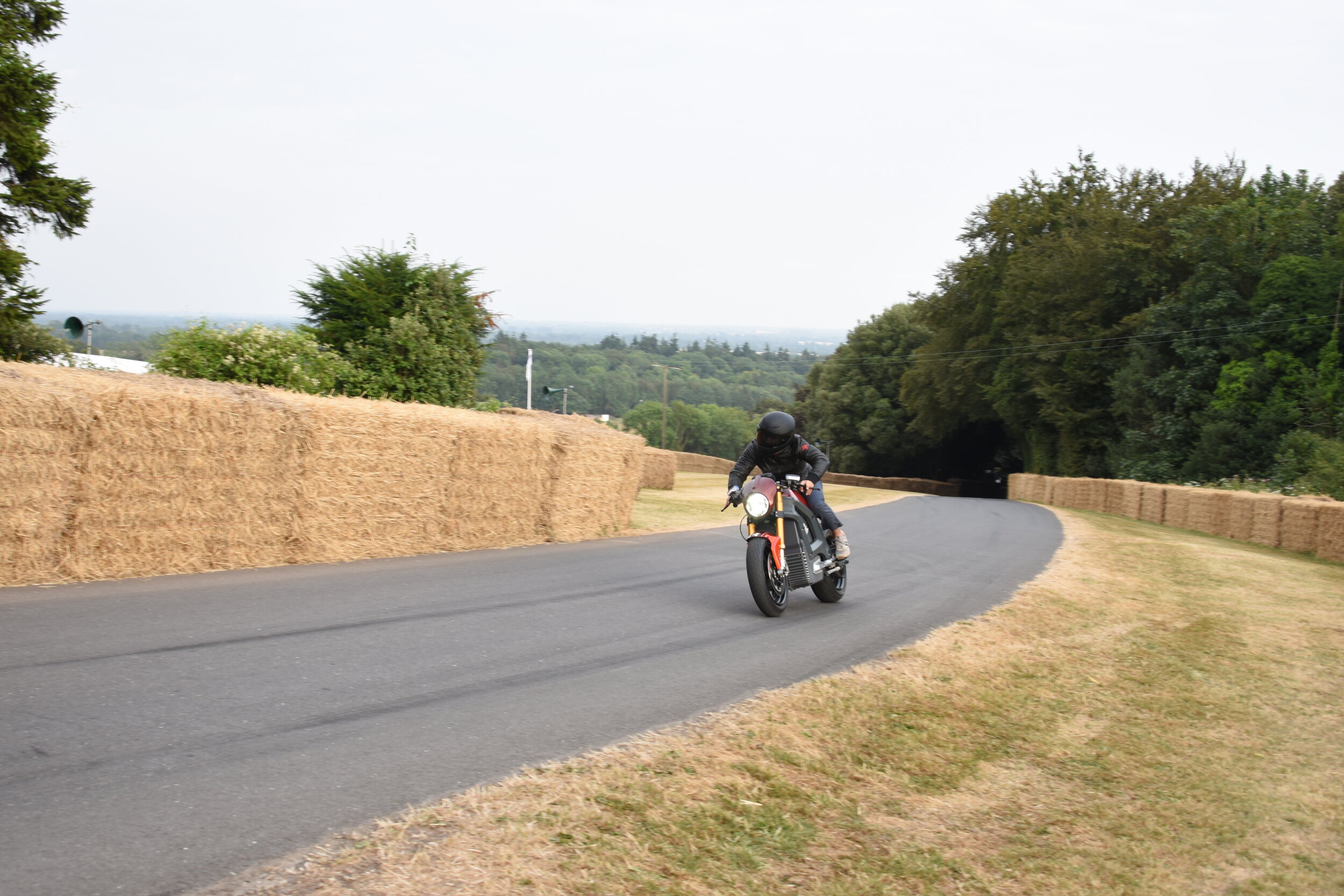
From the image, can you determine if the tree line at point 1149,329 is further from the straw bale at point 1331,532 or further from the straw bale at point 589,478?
the straw bale at point 589,478

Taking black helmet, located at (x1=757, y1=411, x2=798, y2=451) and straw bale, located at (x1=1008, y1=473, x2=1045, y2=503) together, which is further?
straw bale, located at (x1=1008, y1=473, x2=1045, y2=503)

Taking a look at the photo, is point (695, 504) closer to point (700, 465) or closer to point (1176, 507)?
point (1176, 507)

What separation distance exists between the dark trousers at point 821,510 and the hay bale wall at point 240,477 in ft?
16.0

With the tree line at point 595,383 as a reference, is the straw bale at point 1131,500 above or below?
below

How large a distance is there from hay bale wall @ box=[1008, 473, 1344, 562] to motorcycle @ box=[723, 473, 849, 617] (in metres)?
15.5

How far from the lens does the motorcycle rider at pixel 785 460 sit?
894 centimetres

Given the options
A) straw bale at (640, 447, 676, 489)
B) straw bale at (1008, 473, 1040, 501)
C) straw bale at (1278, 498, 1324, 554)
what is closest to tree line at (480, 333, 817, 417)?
straw bale at (1008, 473, 1040, 501)

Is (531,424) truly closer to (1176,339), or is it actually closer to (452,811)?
(452,811)

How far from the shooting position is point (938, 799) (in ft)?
14.3

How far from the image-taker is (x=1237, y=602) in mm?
11250

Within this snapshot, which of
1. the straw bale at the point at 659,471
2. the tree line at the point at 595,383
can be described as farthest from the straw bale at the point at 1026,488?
the tree line at the point at 595,383

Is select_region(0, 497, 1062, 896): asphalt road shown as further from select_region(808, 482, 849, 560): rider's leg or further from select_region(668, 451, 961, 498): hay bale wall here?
select_region(668, 451, 961, 498): hay bale wall

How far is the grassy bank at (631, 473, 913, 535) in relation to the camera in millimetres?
18328

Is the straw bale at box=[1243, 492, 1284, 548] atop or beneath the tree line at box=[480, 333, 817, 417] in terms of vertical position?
beneath
